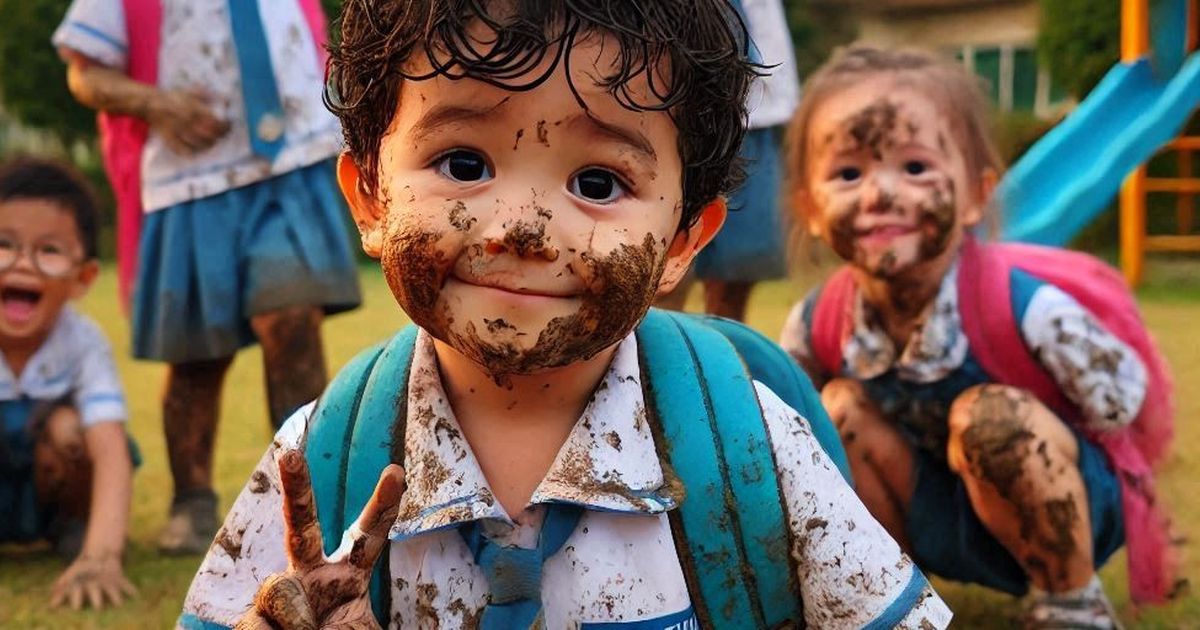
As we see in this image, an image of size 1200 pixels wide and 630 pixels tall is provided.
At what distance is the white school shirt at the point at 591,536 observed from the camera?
1.81 metres

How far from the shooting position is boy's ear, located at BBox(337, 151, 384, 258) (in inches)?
74.9

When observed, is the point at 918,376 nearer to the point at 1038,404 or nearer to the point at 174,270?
the point at 1038,404

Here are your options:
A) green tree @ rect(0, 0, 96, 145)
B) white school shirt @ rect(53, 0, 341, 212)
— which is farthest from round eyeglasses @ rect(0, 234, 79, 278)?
green tree @ rect(0, 0, 96, 145)

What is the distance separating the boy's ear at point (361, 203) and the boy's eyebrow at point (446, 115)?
0.17 m

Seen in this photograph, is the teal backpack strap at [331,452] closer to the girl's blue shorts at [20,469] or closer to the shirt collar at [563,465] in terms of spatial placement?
the shirt collar at [563,465]

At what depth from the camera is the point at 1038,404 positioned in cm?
310

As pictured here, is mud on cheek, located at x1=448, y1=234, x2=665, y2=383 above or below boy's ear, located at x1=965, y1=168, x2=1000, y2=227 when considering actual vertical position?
below

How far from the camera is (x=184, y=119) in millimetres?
3949

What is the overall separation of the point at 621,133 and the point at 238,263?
2490mm

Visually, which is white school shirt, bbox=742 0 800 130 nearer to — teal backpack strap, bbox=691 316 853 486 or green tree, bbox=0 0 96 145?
teal backpack strap, bbox=691 316 853 486

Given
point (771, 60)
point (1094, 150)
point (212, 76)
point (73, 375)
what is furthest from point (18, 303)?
point (1094, 150)

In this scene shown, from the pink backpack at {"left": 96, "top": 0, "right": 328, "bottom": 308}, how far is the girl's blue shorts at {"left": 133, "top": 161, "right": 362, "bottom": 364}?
18 centimetres

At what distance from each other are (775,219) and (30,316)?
201 centimetres

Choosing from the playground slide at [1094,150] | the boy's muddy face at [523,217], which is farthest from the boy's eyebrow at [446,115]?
the playground slide at [1094,150]
